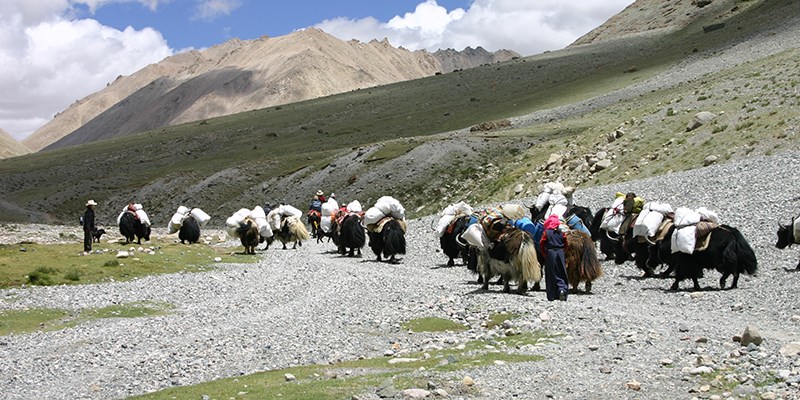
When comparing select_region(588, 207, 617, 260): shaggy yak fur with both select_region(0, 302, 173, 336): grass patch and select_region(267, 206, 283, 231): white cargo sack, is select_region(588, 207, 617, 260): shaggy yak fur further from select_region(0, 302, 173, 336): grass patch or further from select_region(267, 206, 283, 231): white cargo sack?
select_region(267, 206, 283, 231): white cargo sack

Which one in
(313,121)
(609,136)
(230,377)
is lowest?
(230,377)

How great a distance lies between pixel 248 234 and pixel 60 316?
11248mm

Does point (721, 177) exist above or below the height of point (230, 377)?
above

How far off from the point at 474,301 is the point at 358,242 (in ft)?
35.2

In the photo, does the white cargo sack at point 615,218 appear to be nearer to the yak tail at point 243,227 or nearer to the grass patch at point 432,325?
the grass patch at point 432,325

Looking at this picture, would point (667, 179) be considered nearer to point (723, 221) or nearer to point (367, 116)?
point (723, 221)

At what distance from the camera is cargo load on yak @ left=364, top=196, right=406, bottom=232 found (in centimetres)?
2209

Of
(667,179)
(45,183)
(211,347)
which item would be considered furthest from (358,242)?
(45,183)

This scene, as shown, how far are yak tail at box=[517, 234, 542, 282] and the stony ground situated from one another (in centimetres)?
35

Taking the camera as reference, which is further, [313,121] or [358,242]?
[313,121]

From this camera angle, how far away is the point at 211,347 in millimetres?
11227

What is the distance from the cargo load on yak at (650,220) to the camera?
15891 mm

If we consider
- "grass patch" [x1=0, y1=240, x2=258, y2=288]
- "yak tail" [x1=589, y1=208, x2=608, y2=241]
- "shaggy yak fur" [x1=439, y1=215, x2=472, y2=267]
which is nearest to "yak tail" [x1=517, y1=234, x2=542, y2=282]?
"shaggy yak fur" [x1=439, y1=215, x2=472, y2=267]

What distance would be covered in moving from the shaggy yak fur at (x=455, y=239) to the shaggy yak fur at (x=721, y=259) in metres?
5.51
